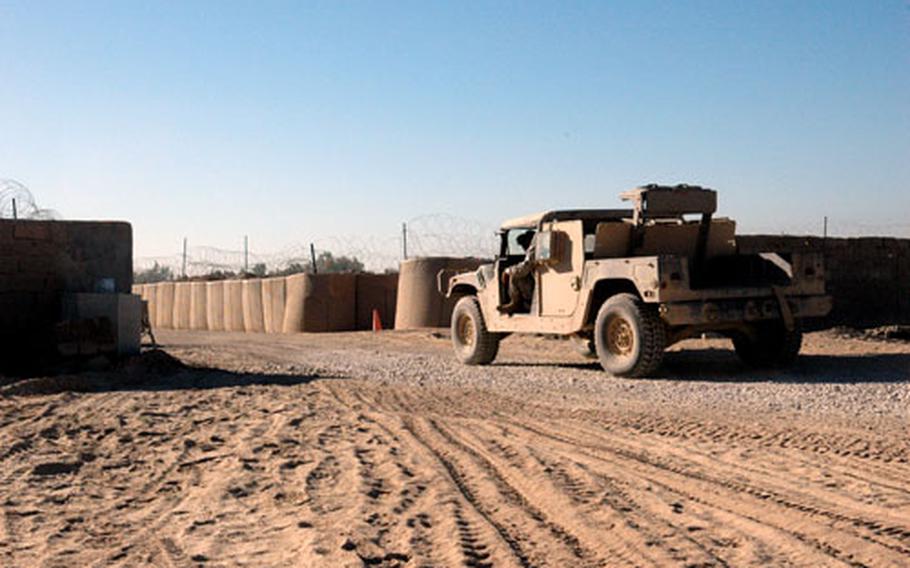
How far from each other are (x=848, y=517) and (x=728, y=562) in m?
1.05

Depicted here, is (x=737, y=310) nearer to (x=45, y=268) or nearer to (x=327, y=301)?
(x=45, y=268)

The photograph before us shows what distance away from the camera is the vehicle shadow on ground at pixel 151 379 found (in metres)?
10.8

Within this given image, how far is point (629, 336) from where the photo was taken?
11.7 metres

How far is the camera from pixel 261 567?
163 inches

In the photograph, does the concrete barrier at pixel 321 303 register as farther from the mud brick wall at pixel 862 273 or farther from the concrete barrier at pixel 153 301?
the mud brick wall at pixel 862 273

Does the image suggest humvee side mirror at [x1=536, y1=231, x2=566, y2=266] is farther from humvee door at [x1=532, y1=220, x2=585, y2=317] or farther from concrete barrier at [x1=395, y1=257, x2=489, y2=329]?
concrete barrier at [x1=395, y1=257, x2=489, y2=329]

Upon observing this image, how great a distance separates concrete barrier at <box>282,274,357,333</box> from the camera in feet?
79.3

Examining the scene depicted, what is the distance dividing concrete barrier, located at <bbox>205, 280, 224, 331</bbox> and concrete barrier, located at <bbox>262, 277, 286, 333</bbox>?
9.18ft

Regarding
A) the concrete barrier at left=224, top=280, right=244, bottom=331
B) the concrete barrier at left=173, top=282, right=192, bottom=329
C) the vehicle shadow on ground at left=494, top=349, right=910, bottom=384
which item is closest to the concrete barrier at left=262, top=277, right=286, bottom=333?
the concrete barrier at left=224, top=280, right=244, bottom=331

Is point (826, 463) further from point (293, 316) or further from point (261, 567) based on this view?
point (293, 316)

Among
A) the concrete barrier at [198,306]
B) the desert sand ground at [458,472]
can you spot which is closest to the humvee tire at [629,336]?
the desert sand ground at [458,472]

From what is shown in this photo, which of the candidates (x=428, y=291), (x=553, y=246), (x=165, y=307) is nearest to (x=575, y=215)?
(x=553, y=246)

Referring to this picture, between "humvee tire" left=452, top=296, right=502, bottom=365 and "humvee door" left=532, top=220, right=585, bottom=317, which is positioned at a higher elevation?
"humvee door" left=532, top=220, right=585, bottom=317

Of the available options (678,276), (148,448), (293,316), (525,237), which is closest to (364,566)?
(148,448)
